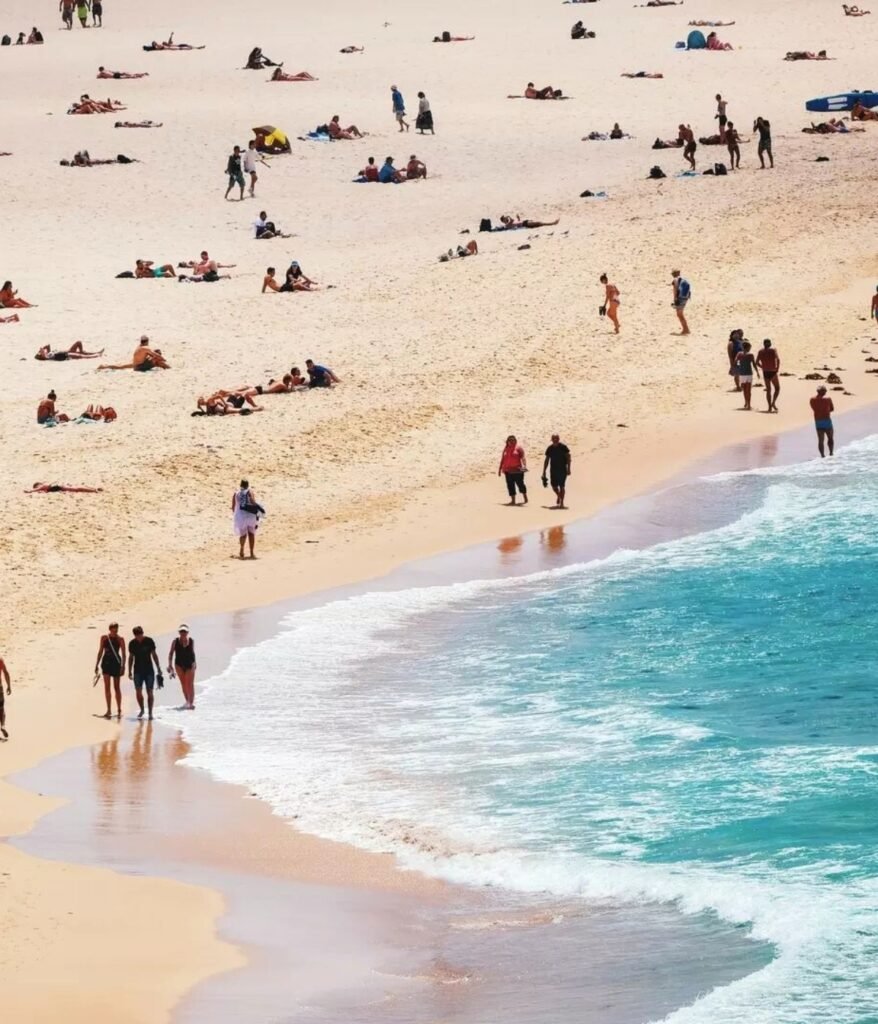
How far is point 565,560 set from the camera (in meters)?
27.3

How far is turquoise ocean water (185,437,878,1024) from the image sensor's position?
16.4 m

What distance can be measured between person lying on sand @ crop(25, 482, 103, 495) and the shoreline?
15.3 ft

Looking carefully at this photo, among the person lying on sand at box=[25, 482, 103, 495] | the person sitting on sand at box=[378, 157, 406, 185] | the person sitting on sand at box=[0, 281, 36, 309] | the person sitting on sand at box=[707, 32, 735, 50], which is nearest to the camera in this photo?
the person lying on sand at box=[25, 482, 103, 495]

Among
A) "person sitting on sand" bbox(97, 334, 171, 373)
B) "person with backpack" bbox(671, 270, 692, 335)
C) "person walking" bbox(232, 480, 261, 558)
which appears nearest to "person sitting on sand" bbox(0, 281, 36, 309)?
"person sitting on sand" bbox(97, 334, 171, 373)

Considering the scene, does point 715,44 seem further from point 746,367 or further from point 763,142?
point 746,367

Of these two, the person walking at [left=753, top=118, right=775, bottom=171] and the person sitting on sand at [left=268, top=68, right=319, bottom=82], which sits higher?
the person sitting on sand at [left=268, top=68, right=319, bottom=82]

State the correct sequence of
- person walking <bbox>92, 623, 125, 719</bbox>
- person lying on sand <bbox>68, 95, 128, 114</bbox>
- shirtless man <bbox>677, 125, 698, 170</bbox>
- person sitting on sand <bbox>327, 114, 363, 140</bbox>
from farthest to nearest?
1. person lying on sand <bbox>68, 95, 128, 114</bbox>
2. person sitting on sand <bbox>327, 114, 363, 140</bbox>
3. shirtless man <bbox>677, 125, 698, 170</bbox>
4. person walking <bbox>92, 623, 125, 719</bbox>

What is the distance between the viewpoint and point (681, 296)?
38.1 m

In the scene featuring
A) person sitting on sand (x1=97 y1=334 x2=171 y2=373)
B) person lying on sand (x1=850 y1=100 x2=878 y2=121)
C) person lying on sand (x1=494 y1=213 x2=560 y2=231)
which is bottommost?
person sitting on sand (x1=97 y1=334 x2=171 y2=373)

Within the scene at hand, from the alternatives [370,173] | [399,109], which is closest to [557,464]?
[370,173]

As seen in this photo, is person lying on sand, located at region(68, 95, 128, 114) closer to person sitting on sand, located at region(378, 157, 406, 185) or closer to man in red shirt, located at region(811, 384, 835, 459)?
person sitting on sand, located at region(378, 157, 406, 185)

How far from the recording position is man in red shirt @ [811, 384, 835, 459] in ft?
102

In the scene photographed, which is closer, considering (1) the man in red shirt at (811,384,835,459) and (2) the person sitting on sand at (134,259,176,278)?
(1) the man in red shirt at (811,384,835,459)

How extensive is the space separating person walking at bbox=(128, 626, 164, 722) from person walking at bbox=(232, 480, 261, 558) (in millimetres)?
5279
